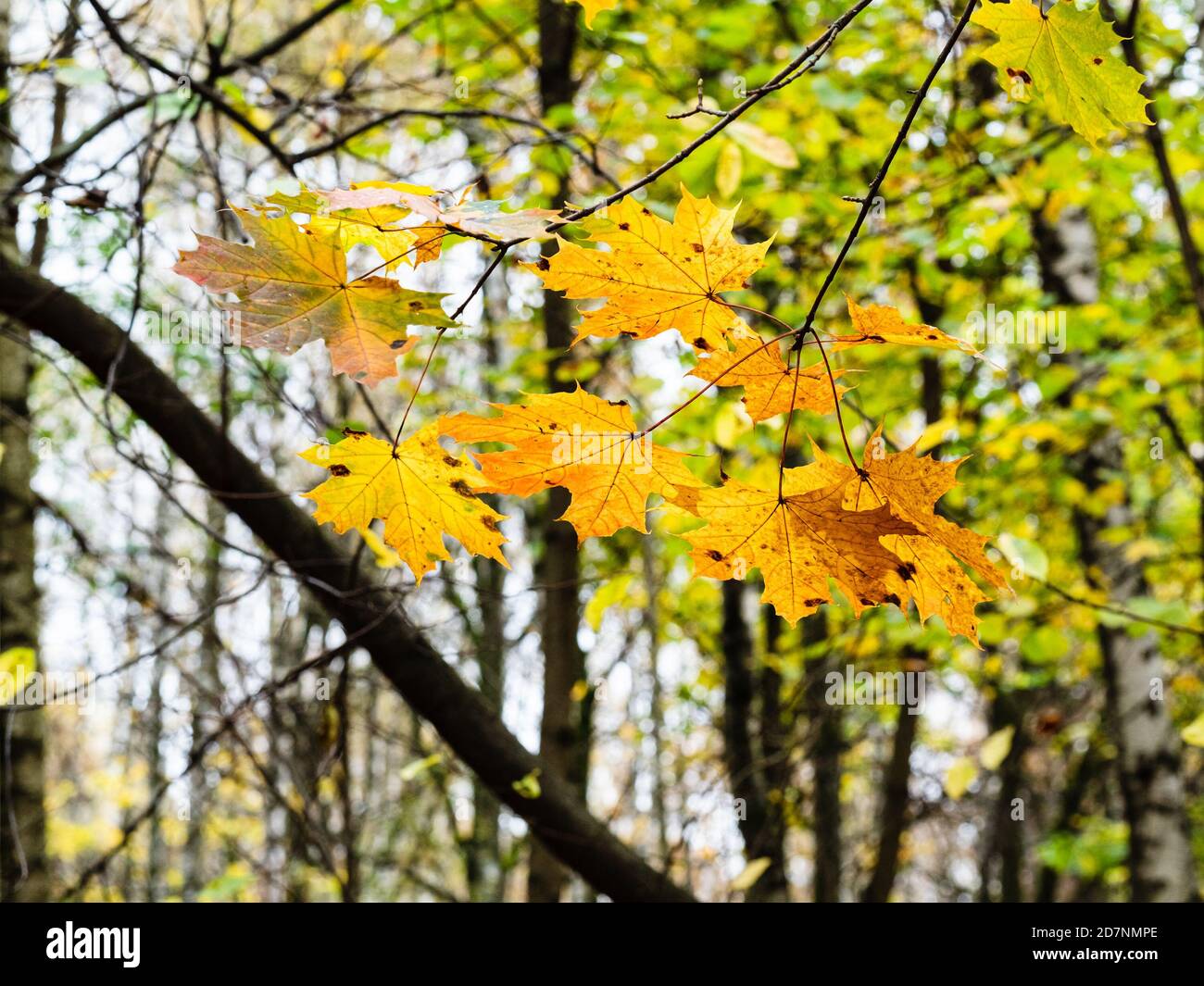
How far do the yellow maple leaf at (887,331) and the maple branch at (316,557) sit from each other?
1.42 meters

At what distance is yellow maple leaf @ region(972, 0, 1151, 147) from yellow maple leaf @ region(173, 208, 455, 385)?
60 centimetres

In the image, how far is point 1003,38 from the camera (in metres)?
0.86

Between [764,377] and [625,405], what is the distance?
0.41 ft

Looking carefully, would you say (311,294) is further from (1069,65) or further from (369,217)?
(1069,65)

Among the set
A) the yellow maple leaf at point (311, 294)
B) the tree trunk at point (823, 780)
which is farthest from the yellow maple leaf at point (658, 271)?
the tree trunk at point (823, 780)

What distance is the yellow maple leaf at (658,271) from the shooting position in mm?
774

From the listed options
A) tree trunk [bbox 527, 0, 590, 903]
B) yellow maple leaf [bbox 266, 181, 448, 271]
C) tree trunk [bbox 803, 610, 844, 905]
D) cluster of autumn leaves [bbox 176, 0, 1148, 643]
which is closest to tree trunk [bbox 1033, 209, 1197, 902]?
tree trunk [bbox 803, 610, 844, 905]

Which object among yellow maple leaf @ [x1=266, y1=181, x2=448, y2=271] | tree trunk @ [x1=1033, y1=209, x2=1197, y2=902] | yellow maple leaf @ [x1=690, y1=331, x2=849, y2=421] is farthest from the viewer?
tree trunk @ [x1=1033, y1=209, x2=1197, y2=902]

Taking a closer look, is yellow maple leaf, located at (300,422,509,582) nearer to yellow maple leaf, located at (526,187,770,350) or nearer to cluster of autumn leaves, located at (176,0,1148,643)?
cluster of autumn leaves, located at (176,0,1148,643)

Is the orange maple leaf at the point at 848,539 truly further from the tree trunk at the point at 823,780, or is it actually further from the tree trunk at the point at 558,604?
the tree trunk at the point at 823,780

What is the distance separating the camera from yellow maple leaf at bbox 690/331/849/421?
2.53 ft

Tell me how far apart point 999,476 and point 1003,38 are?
344cm

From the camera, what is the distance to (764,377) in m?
0.79
